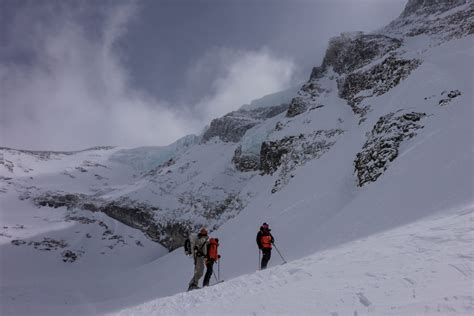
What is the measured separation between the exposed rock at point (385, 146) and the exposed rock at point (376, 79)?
14.2 meters

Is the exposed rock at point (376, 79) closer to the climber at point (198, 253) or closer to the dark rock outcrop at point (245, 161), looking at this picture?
the dark rock outcrop at point (245, 161)

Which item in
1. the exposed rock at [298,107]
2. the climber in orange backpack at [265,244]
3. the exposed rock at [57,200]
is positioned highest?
the exposed rock at [57,200]

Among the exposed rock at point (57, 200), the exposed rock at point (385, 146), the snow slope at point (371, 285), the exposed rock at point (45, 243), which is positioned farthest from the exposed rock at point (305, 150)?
the exposed rock at point (57, 200)

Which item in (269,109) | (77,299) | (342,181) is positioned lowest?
(77,299)

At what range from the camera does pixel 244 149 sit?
8200cm

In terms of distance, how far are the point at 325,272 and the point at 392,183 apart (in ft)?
44.7

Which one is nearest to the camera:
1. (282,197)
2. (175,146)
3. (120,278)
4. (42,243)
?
(282,197)

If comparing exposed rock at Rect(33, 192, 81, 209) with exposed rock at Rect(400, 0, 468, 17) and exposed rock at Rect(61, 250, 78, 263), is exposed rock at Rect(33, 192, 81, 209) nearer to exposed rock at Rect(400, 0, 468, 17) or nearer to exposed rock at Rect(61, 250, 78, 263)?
exposed rock at Rect(61, 250, 78, 263)

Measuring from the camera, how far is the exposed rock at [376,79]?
4026 centimetres

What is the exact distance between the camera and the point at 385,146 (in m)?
26.0

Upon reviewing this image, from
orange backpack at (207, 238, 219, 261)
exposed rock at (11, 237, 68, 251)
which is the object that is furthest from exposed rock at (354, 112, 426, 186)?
exposed rock at (11, 237, 68, 251)

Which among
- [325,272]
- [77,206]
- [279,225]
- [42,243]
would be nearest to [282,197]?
[279,225]

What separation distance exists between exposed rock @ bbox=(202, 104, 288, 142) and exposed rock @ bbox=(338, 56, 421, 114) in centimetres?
5292

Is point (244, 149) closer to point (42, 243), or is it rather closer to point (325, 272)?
point (42, 243)
